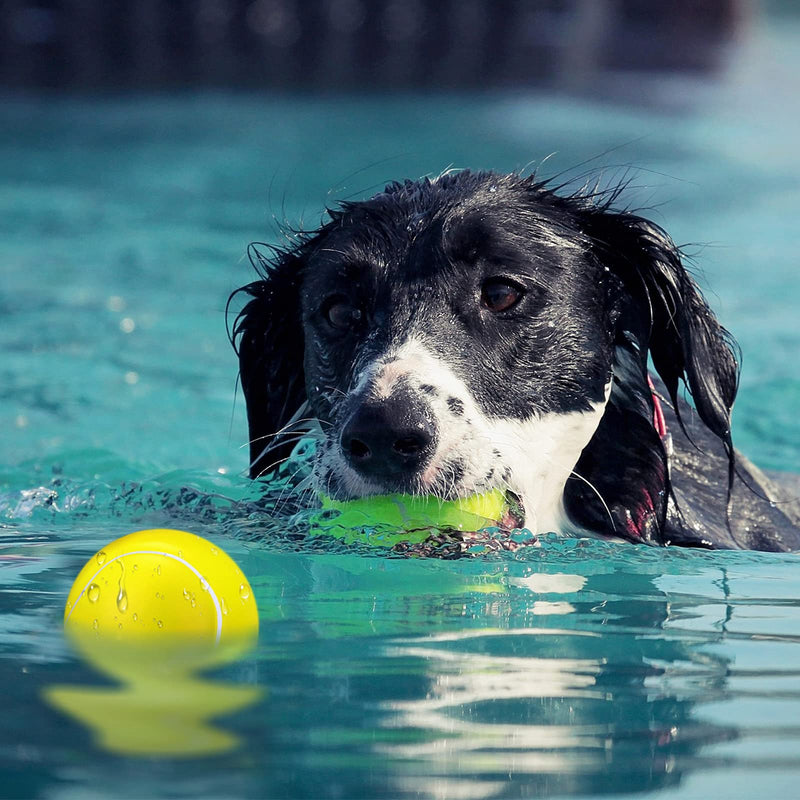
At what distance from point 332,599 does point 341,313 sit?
912 mm

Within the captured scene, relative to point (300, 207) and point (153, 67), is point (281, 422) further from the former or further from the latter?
point (153, 67)

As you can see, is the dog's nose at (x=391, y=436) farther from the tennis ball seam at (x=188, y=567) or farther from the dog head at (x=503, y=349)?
the tennis ball seam at (x=188, y=567)

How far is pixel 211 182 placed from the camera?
1248 centimetres

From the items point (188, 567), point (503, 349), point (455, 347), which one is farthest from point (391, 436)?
point (188, 567)

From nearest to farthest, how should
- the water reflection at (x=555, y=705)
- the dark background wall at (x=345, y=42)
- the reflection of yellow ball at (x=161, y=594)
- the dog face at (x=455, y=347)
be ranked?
1. the water reflection at (x=555, y=705)
2. the reflection of yellow ball at (x=161, y=594)
3. the dog face at (x=455, y=347)
4. the dark background wall at (x=345, y=42)

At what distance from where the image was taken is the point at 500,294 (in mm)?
3736

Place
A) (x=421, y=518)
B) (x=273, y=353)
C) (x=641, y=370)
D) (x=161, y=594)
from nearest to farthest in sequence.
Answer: (x=161, y=594) < (x=421, y=518) < (x=641, y=370) < (x=273, y=353)

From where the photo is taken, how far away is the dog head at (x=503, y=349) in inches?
134

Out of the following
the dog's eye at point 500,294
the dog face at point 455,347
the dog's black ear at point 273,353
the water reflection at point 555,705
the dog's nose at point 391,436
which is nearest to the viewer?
the water reflection at point 555,705

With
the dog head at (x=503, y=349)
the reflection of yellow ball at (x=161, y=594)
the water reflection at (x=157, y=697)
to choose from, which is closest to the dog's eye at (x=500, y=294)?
the dog head at (x=503, y=349)

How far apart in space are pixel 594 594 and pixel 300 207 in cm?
855

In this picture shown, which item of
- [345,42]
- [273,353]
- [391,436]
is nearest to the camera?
[391,436]

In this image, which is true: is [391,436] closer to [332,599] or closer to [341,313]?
[332,599]

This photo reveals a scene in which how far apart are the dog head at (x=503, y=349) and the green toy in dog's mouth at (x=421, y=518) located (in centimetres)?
4
